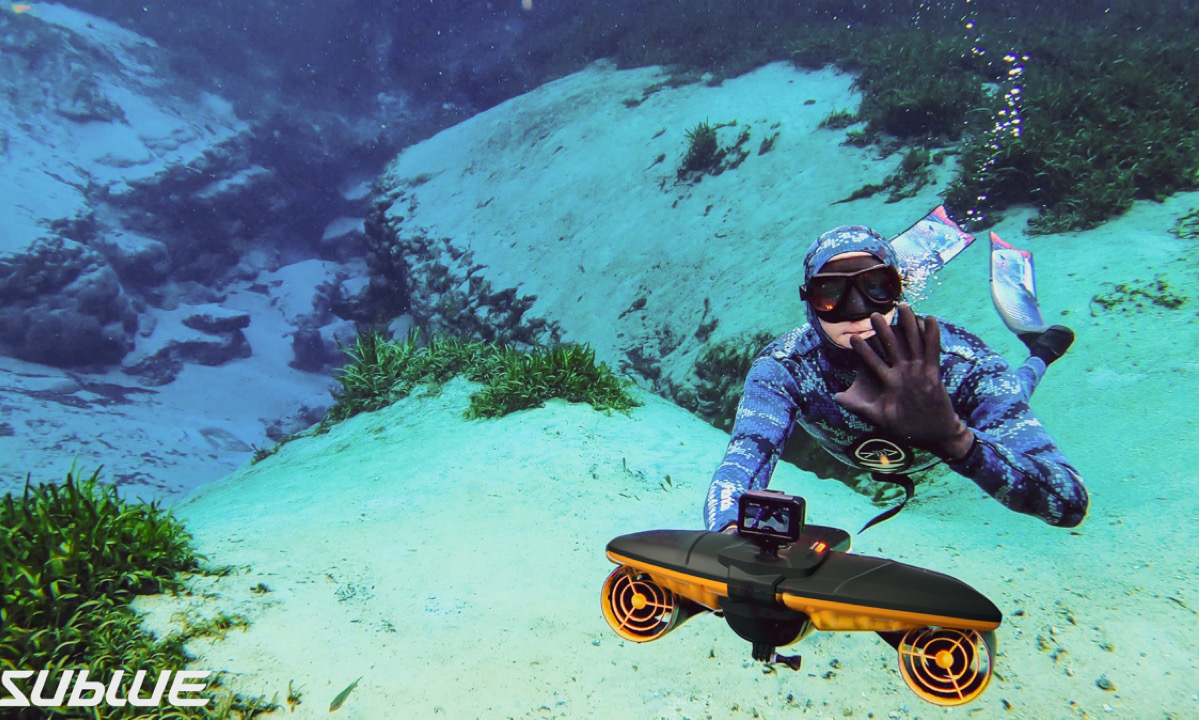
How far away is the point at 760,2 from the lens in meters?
18.7

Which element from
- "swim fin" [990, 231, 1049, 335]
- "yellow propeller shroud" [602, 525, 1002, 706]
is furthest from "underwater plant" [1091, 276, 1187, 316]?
"yellow propeller shroud" [602, 525, 1002, 706]

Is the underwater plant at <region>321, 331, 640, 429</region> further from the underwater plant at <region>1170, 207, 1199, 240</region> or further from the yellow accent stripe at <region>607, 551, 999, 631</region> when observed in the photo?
the underwater plant at <region>1170, 207, 1199, 240</region>

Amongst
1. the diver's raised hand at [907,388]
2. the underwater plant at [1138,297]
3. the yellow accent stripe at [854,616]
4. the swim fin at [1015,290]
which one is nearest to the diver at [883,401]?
the diver's raised hand at [907,388]

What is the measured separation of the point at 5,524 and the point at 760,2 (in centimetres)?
2297

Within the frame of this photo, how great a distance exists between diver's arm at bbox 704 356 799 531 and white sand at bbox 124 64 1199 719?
1.03 metres

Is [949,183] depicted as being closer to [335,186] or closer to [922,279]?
[922,279]

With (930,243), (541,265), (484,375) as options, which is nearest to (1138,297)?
(930,243)

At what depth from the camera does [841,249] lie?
6.58ft

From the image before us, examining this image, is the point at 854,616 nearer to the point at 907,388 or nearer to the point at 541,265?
the point at 907,388

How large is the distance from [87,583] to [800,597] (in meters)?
3.18

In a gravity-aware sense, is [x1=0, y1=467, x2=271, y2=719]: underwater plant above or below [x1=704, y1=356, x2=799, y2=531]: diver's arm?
below

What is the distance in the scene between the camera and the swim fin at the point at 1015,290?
3583mm

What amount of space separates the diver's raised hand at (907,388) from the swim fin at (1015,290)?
109 inches

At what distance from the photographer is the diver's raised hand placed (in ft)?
4.56
